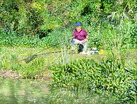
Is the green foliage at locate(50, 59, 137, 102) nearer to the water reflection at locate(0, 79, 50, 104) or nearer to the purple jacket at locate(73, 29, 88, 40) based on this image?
the water reflection at locate(0, 79, 50, 104)

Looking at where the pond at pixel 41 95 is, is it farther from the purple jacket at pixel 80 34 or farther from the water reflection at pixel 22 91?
the purple jacket at pixel 80 34

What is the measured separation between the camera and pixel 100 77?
264 inches

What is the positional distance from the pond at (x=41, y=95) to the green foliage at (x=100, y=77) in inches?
10.0

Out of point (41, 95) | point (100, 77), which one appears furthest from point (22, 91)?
point (100, 77)

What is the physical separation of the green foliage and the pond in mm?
254

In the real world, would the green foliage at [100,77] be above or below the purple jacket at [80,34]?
below

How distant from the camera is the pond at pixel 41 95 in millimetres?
5949

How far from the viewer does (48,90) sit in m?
7.12

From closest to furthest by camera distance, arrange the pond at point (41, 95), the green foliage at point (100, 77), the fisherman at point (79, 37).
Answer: the pond at point (41, 95) → the green foliage at point (100, 77) → the fisherman at point (79, 37)

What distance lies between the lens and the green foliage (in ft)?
20.4

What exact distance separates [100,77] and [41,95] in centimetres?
159

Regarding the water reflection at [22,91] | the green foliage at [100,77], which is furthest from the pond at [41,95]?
the green foliage at [100,77]

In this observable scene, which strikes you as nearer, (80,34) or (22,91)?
(22,91)

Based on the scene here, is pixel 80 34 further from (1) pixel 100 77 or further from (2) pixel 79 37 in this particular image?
(1) pixel 100 77
